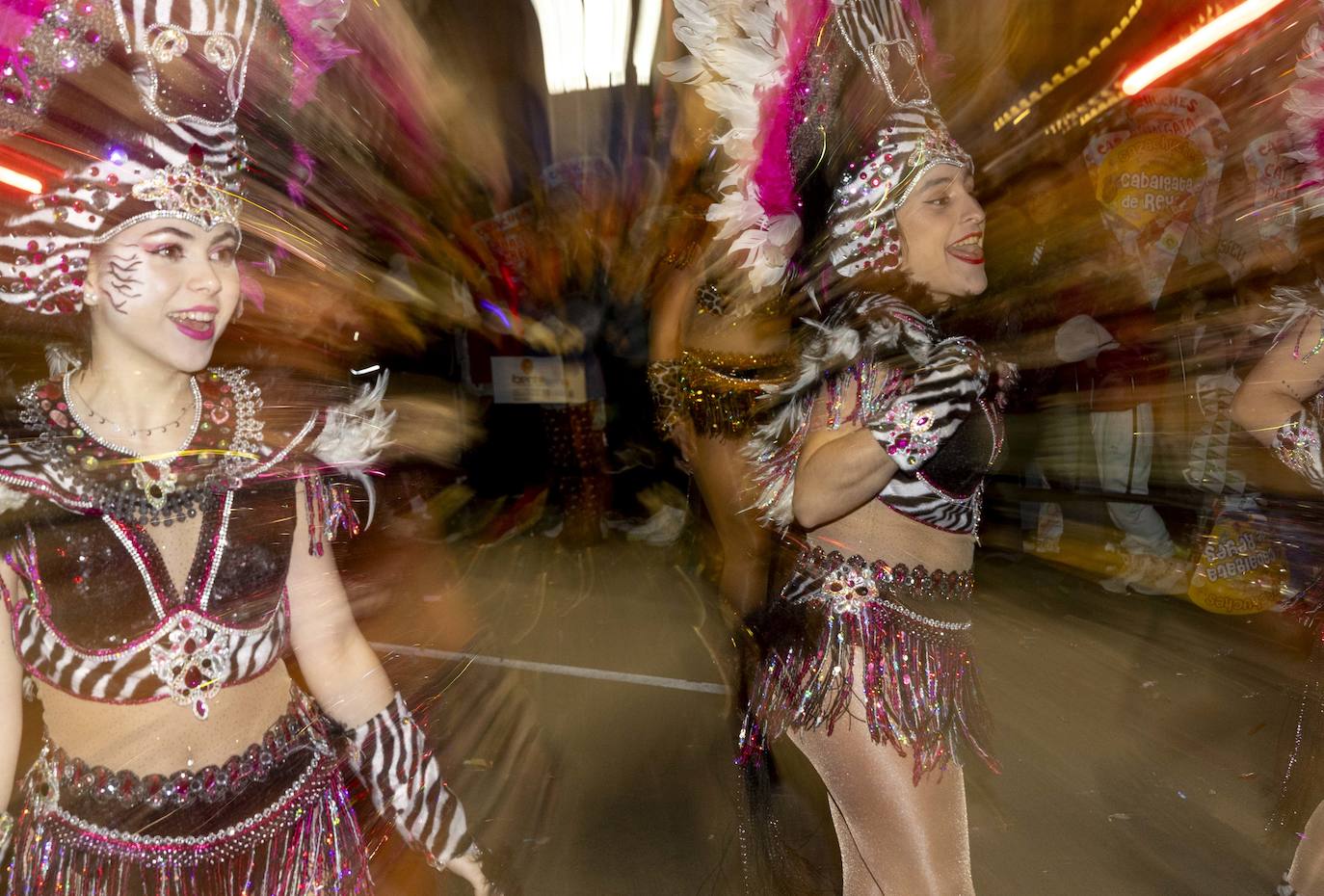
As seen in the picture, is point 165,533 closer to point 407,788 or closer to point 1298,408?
point 407,788

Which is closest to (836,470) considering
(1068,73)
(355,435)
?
(355,435)

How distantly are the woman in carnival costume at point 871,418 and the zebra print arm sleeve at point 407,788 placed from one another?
2.49 ft

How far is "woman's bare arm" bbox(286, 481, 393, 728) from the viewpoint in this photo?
1.35 metres

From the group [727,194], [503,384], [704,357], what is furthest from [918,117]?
[503,384]

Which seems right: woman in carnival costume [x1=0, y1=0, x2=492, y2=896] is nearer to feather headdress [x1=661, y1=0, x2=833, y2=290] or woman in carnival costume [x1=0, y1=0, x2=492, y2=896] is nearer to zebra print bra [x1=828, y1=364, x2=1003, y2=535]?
feather headdress [x1=661, y1=0, x2=833, y2=290]

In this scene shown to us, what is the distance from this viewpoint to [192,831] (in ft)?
4.05

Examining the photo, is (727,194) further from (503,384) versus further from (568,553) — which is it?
(568,553)

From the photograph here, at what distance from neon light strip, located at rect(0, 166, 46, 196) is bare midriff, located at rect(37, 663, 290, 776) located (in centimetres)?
68

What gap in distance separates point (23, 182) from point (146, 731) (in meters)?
0.77

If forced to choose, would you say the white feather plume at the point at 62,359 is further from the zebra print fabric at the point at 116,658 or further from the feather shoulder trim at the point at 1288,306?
the feather shoulder trim at the point at 1288,306

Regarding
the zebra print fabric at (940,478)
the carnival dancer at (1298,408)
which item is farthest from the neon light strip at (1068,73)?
the zebra print fabric at (940,478)

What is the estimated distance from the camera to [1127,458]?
4453mm

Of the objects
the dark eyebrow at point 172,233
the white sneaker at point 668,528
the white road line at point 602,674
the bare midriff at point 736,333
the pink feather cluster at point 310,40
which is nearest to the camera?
the dark eyebrow at point 172,233

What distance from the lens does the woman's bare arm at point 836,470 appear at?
5.24 feet
